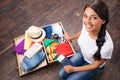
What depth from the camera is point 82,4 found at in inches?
93.5

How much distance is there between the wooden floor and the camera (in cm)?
178

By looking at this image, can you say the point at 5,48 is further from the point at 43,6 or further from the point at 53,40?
the point at 43,6

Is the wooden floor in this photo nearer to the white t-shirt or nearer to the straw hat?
the straw hat

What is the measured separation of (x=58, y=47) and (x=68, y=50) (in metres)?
0.11

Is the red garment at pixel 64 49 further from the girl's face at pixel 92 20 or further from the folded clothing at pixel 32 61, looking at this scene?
the girl's face at pixel 92 20

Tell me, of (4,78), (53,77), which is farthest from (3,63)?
(53,77)

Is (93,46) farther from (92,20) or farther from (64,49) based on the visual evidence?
(64,49)

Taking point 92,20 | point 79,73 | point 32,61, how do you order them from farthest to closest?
point 32,61
point 79,73
point 92,20

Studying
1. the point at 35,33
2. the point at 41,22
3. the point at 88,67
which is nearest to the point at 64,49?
the point at 35,33

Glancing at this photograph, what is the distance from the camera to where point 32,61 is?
1.74 metres

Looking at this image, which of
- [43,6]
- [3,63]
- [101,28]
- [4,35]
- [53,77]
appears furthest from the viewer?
[43,6]

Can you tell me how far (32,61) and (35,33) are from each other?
290mm

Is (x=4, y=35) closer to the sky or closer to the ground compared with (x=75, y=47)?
closer to the sky

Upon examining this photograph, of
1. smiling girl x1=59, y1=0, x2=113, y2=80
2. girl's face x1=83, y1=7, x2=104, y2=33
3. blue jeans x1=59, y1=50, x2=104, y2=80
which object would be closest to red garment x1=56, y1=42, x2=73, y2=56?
blue jeans x1=59, y1=50, x2=104, y2=80
